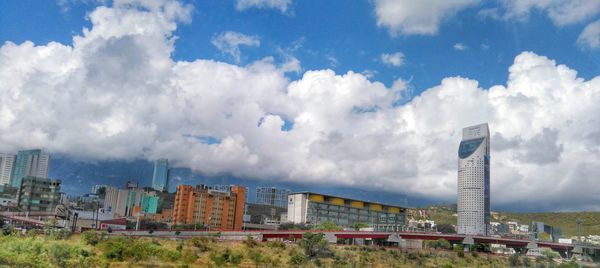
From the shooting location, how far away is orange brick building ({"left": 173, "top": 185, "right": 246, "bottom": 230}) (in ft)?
393

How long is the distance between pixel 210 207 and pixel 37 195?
120ft

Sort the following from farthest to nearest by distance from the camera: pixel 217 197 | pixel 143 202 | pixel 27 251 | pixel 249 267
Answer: pixel 143 202 < pixel 217 197 < pixel 249 267 < pixel 27 251

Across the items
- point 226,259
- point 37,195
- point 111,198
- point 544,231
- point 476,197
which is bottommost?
point 226,259

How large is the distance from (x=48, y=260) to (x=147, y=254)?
399 inches

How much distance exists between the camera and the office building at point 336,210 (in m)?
137

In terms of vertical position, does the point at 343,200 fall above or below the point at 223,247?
above

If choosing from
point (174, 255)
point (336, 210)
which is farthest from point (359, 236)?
point (336, 210)

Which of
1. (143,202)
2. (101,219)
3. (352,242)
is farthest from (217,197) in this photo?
(352,242)

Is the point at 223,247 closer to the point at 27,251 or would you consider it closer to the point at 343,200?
the point at 27,251

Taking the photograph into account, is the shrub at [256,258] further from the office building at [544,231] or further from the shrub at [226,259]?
the office building at [544,231]

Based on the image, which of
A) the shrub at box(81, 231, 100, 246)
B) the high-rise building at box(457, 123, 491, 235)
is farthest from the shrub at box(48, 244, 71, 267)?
the high-rise building at box(457, 123, 491, 235)

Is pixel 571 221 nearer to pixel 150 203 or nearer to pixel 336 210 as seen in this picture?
pixel 336 210

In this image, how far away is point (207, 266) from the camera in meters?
36.9

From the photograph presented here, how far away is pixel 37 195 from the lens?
113m
